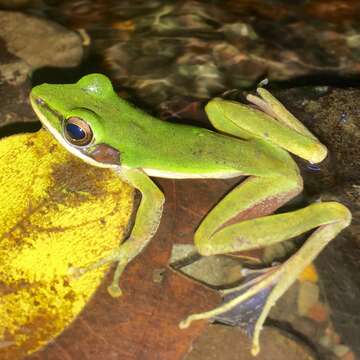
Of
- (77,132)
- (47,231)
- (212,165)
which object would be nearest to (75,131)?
(77,132)

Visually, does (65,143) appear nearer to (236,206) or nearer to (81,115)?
(81,115)

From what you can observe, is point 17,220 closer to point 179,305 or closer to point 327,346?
point 179,305

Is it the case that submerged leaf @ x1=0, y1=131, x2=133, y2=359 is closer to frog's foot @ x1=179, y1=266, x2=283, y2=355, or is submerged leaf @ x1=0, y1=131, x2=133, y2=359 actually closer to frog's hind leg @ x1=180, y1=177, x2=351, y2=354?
frog's hind leg @ x1=180, y1=177, x2=351, y2=354

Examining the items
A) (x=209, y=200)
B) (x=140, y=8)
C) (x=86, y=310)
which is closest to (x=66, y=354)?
(x=86, y=310)

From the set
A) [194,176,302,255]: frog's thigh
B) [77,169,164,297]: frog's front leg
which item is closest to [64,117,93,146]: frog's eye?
[77,169,164,297]: frog's front leg

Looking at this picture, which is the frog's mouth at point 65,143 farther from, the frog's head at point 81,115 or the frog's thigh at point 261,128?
the frog's thigh at point 261,128

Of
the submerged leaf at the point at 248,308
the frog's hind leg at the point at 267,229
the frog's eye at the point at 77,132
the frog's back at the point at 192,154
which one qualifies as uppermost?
the frog's eye at the point at 77,132

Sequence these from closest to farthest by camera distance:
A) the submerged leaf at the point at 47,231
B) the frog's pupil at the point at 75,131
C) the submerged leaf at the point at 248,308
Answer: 1. the submerged leaf at the point at 47,231
2. the frog's pupil at the point at 75,131
3. the submerged leaf at the point at 248,308

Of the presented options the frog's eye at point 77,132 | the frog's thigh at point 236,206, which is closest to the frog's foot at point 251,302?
the frog's thigh at point 236,206
